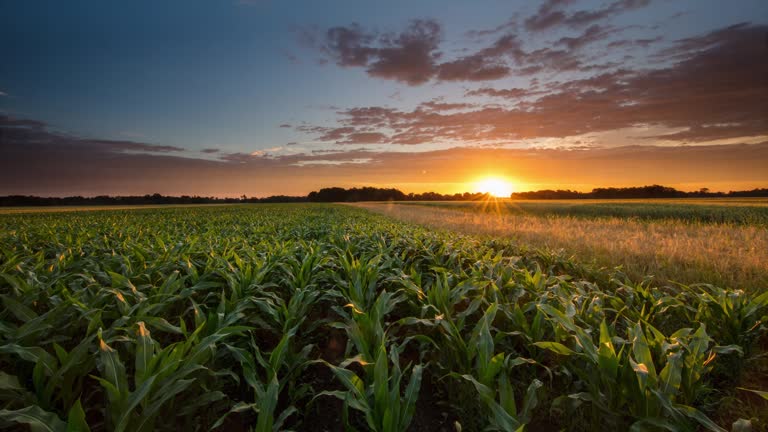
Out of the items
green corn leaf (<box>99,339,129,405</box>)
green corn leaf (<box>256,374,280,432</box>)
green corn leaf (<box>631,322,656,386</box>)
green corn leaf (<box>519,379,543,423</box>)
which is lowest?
green corn leaf (<box>519,379,543,423</box>)

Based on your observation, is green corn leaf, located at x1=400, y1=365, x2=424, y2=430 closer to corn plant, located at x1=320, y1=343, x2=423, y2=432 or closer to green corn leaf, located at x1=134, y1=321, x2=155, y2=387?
corn plant, located at x1=320, y1=343, x2=423, y2=432

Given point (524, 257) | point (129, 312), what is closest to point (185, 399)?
point (129, 312)

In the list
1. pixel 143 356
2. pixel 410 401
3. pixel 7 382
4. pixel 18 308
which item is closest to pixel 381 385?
pixel 410 401

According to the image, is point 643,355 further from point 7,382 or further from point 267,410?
point 7,382

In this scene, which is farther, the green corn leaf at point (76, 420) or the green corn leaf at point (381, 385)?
the green corn leaf at point (381, 385)

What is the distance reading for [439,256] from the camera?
598 centimetres

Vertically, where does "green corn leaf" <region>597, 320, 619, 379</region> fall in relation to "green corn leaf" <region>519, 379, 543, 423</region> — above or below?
above

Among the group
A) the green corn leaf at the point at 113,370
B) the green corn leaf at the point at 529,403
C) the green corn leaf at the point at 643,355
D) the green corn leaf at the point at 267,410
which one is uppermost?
the green corn leaf at the point at 113,370

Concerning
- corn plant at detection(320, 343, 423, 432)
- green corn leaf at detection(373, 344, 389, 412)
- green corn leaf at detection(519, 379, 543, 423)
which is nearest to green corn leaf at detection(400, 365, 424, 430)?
corn plant at detection(320, 343, 423, 432)

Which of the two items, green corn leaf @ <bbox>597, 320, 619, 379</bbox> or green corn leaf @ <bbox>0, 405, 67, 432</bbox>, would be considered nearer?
green corn leaf @ <bbox>0, 405, 67, 432</bbox>

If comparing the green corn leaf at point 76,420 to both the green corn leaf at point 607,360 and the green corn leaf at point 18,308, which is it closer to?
the green corn leaf at point 18,308

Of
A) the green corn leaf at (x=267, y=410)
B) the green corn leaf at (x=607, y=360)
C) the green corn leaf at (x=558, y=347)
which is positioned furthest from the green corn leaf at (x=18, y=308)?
the green corn leaf at (x=607, y=360)

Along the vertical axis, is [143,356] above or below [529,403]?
above

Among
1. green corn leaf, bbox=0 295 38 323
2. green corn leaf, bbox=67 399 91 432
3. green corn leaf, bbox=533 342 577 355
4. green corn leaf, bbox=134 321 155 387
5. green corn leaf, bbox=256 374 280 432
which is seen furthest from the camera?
green corn leaf, bbox=0 295 38 323
